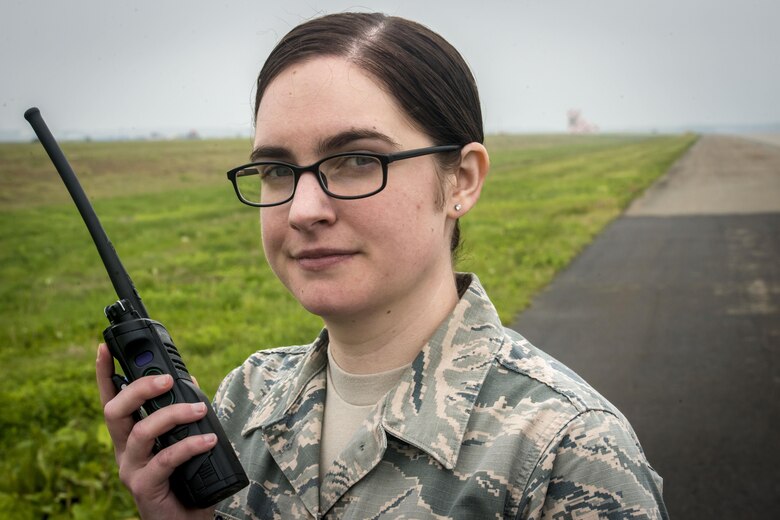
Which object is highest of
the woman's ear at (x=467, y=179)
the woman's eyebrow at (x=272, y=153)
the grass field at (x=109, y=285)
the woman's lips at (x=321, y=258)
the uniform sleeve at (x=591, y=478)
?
the woman's eyebrow at (x=272, y=153)

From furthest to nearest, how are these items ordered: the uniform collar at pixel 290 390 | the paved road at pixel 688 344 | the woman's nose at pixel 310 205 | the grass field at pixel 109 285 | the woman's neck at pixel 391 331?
1. the paved road at pixel 688 344
2. the grass field at pixel 109 285
3. the uniform collar at pixel 290 390
4. the woman's neck at pixel 391 331
5. the woman's nose at pixel 310 205

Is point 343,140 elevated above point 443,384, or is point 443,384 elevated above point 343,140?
point 343,140

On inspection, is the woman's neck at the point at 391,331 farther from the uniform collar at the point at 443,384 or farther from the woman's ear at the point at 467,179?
the woman's ear at the point at 467,179

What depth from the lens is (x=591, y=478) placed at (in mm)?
1417

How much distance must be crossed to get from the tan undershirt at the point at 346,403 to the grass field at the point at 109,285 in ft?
1.83

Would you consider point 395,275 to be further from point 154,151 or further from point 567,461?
point 154,151

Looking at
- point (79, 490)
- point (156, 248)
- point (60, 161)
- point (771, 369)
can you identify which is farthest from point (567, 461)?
point (156, 248)

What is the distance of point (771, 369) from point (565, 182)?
19859 mm

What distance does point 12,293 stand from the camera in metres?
8.95

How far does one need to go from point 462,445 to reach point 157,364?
58cm

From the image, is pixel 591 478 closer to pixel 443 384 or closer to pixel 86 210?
pixel 443 384

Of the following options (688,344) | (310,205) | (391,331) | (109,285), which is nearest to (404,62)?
(310,205)

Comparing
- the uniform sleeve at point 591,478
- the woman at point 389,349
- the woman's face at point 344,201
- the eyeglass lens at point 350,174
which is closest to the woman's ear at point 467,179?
the woman at point 389,349

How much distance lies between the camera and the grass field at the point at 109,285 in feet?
13.9
